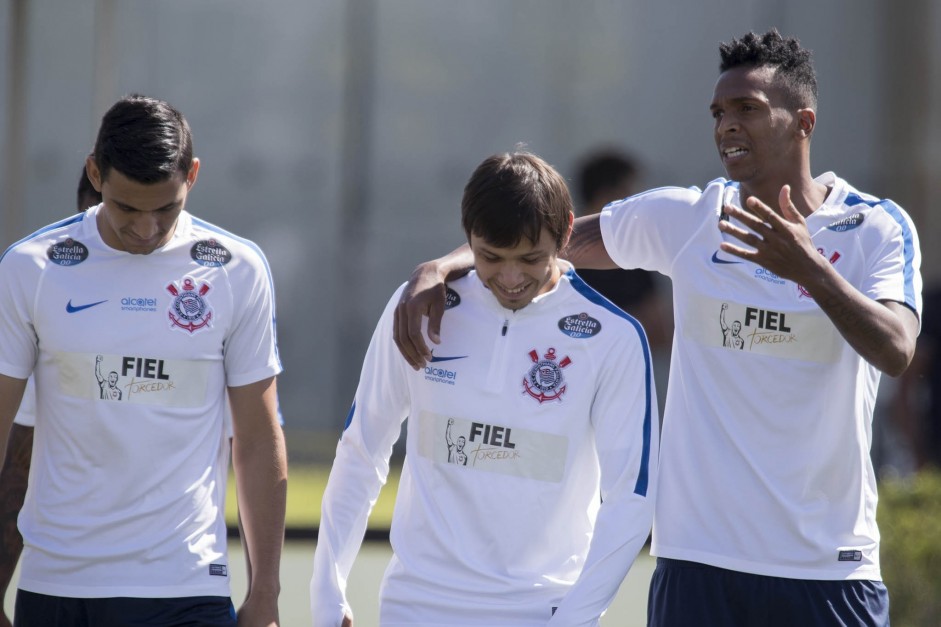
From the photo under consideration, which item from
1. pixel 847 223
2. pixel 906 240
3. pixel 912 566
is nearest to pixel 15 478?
pixel 847 223

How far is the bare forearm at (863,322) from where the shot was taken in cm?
299

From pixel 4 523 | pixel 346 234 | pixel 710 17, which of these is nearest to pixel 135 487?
pixel 4 523

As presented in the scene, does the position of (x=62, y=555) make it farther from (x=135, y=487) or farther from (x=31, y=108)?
(x=31, y=108)

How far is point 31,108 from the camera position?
964 cm

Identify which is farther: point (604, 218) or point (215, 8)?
point (215, 8)

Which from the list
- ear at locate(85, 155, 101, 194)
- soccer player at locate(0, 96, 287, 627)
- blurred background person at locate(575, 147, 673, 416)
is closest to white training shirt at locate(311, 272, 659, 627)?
soccer player at locate(0, 96, 287, 627)

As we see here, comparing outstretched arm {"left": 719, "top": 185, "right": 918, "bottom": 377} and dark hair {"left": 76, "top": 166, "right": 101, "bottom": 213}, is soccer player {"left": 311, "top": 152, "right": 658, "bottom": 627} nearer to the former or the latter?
outstretched arm {"left": 719, "top": 185, "right": 918, "bottom": 377}

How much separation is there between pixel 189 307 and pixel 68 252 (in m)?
0.30

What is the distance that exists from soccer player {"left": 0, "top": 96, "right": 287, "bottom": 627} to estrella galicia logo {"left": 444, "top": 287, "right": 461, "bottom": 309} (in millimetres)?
447

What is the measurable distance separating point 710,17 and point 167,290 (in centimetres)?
760

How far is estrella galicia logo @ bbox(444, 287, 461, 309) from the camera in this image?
3145mm

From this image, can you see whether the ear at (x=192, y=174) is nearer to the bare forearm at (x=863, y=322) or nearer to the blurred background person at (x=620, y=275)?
the bare forearm at (x=863, y=322)

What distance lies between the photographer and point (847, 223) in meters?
3.35

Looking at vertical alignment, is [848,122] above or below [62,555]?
above
